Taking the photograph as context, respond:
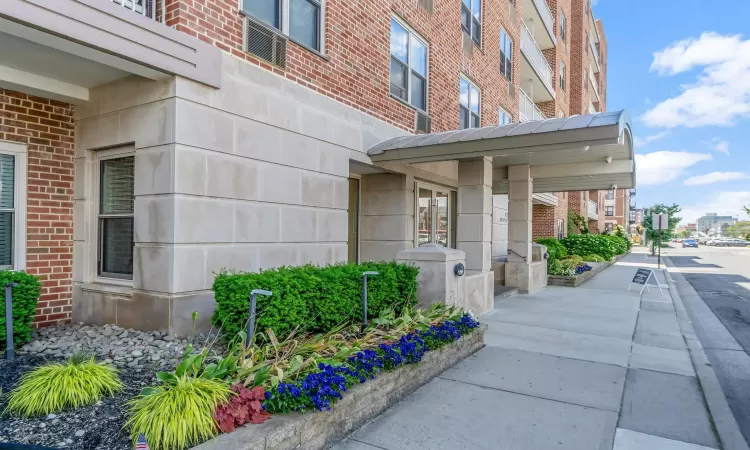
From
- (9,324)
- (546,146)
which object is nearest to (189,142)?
(9,324)

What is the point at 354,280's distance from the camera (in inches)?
238

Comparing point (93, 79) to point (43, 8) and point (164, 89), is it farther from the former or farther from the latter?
point (43, 8)

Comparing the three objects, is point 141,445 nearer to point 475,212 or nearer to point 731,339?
point 475,212

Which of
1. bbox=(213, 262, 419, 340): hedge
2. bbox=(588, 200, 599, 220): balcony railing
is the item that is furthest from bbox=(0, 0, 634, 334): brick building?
bbox=(588, 200, 599, 220): balcony railing

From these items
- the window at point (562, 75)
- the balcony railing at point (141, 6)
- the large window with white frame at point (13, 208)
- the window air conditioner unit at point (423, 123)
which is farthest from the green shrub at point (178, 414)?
the window at point (562, 75)

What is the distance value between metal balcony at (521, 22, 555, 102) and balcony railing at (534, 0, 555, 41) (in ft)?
4.09

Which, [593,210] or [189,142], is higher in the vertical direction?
[593,210]

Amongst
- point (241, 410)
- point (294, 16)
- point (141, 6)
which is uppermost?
point (294, 16)

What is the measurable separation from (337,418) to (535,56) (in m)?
20.8

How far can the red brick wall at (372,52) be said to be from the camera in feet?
19.5

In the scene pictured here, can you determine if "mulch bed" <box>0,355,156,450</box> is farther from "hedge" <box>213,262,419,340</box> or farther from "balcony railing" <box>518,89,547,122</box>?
"balcony railing" <box>518,89,547,122</box>

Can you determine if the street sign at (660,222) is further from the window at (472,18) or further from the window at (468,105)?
the window at (472,18)

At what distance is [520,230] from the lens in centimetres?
1241

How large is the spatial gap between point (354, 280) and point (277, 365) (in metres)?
2.17
